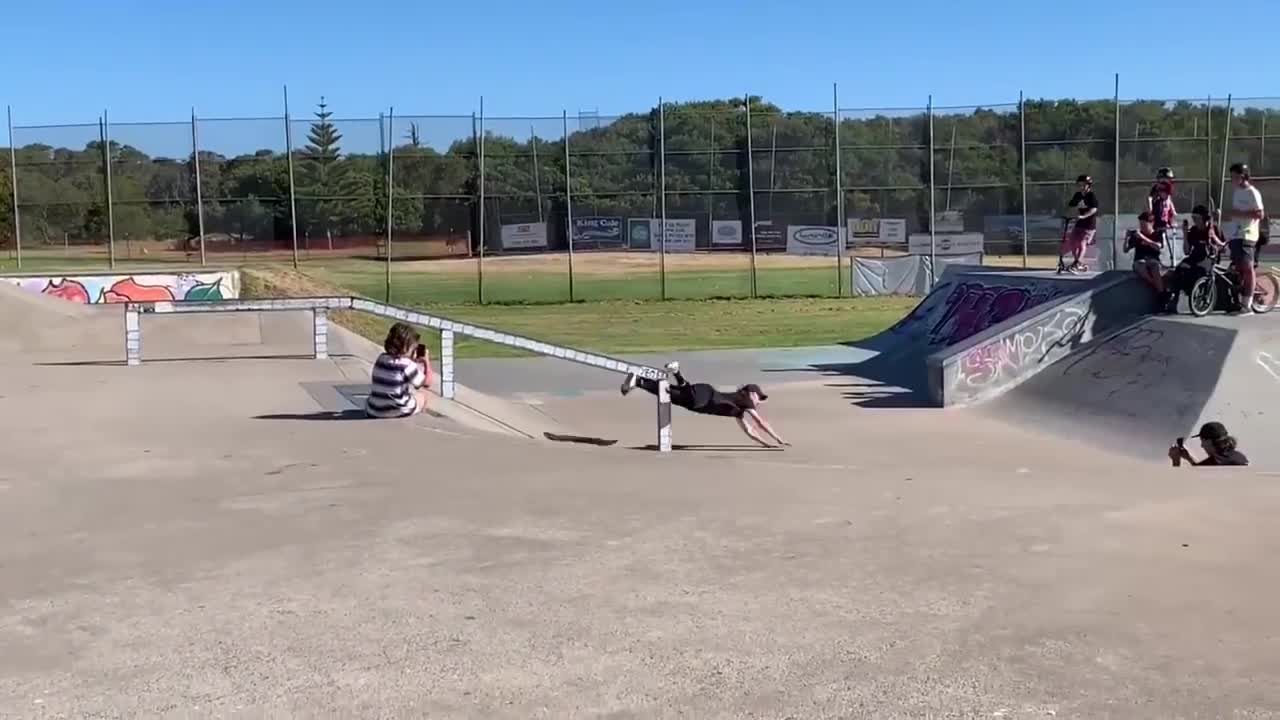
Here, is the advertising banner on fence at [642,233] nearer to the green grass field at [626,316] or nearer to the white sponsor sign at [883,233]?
the green grass field at [626,316]

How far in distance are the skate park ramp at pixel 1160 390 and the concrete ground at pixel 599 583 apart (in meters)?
3.98

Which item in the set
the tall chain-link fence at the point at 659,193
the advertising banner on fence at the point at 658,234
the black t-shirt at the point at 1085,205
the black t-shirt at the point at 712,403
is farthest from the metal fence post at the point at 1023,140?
the black t-shirt at the point at 712,403

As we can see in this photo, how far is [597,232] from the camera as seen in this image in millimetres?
37031

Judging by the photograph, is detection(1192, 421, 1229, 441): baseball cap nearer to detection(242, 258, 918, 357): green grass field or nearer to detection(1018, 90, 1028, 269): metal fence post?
detection(242, 258, 918, 357): green grass field

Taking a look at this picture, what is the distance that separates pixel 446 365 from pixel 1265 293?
10.4 meters

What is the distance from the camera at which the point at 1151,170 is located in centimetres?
3641

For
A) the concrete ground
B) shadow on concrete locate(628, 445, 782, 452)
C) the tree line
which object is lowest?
shadow on concrete locate(628, 445, 782, 452)

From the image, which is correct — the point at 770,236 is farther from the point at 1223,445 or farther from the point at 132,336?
the point at 1223,445

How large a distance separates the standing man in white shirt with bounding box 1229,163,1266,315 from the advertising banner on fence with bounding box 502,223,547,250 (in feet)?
78.8

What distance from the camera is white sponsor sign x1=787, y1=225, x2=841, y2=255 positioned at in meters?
37.0

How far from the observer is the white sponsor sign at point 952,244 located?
119ft

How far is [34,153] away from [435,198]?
35.8ft

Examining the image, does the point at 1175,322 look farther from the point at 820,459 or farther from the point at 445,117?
the point at 445,117

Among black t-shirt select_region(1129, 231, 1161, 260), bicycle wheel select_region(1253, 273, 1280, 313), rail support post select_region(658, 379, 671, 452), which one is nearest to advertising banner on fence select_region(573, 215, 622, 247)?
black t-shirt select_region(1129, 231, 1161, 260)
